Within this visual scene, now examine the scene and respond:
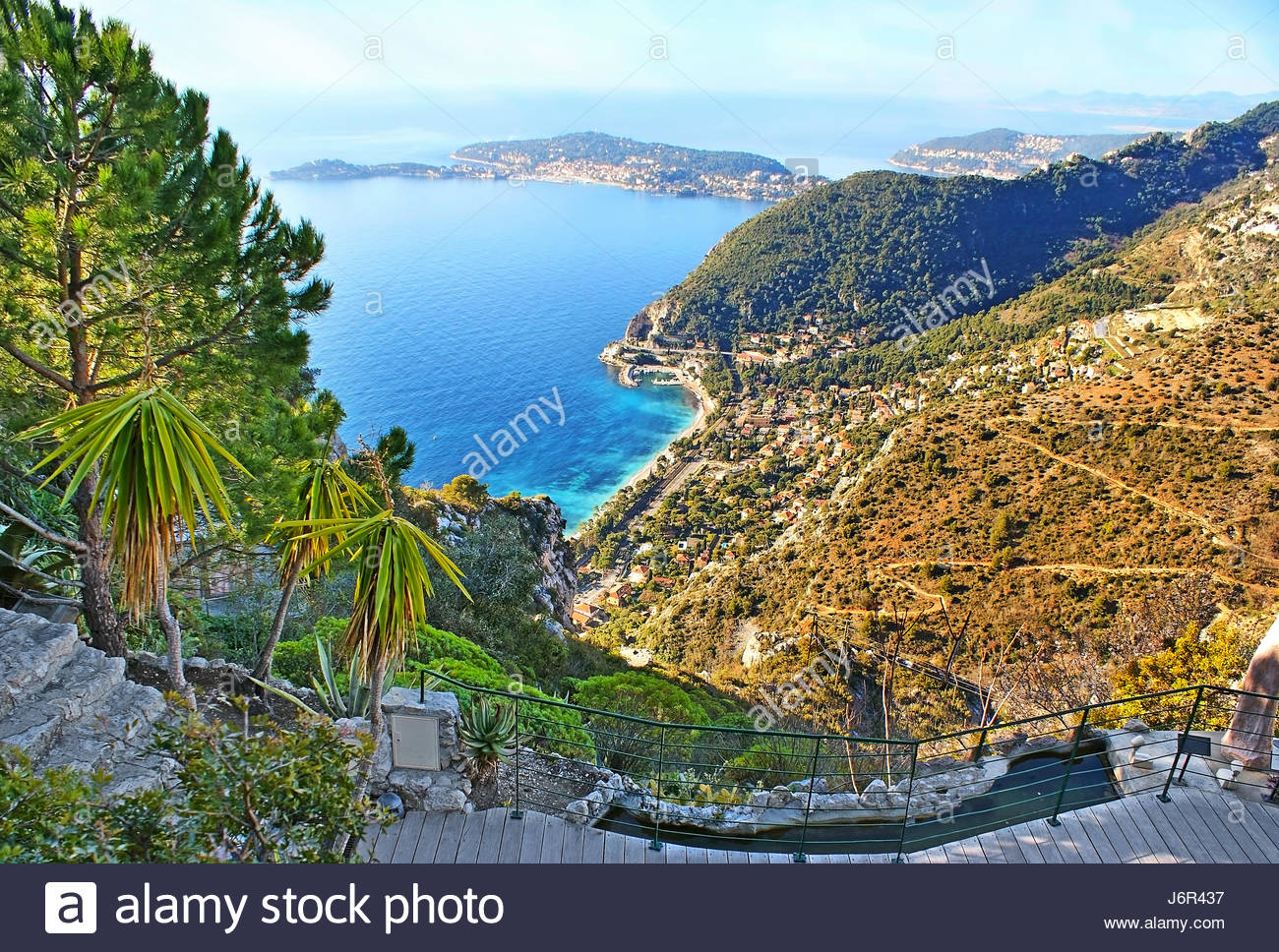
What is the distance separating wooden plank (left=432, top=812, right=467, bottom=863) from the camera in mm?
4773

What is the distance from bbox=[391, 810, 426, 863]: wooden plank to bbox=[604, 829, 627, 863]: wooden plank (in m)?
1.22

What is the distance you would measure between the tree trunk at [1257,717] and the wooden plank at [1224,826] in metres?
0.48

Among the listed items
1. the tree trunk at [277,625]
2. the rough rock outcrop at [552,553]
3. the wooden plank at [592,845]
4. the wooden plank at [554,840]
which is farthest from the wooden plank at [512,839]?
the rough rock outcrop at [552,553]

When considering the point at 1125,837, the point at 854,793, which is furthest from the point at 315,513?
the point at 1125,837

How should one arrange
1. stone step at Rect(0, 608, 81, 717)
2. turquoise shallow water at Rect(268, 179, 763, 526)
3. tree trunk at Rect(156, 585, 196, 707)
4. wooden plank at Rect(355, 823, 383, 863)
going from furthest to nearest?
1. turquoise shallow water at Rect(268, 179, 763, 526)
2. tree trunk at Rect(156, 585, 196, 707)
3. stone step at Rect(0, 608, 81, 717)
4. wooden plank at Rect(355, 823, 383, 863)

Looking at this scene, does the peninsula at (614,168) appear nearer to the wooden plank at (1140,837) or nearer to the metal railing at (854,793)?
the metal railing at (854,793)

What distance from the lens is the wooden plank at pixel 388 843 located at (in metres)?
4.75

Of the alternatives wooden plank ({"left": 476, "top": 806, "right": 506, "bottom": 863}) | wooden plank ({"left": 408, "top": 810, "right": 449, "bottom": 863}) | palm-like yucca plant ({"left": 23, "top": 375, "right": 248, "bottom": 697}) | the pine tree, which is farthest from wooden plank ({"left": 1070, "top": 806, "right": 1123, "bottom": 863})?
the pine tree

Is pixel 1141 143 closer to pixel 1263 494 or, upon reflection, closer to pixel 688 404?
pixel 688 404

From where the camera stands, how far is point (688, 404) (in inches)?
3034

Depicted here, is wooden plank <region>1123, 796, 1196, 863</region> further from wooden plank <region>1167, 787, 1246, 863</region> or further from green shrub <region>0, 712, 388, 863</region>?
green shrub <region>0, 712, 388, 863</region>

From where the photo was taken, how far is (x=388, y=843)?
4871 mm
